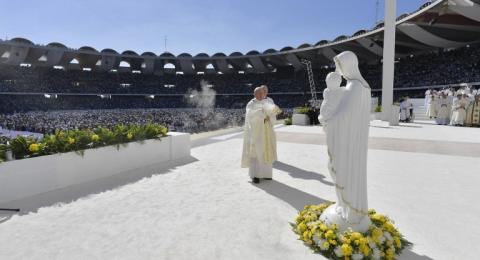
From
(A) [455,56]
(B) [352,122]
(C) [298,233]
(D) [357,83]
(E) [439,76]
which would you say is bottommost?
(C) [298,233]

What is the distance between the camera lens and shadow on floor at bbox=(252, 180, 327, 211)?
15.6 ft

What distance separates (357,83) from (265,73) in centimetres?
6244

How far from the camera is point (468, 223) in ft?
12.6

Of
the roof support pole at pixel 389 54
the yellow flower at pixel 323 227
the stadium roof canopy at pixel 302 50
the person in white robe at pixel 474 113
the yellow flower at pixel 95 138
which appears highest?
the stadium roof canopy at pixel 302 50

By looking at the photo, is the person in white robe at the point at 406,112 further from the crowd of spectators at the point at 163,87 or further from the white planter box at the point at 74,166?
the white planter box at the point at 74,166

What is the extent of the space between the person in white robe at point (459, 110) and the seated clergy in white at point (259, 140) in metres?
15.7

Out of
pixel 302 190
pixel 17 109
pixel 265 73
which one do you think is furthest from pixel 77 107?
pixel 302 190

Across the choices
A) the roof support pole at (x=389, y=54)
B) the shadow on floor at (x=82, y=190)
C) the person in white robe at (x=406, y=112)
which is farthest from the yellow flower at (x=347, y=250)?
the person in white robe at (x=406, y=112)

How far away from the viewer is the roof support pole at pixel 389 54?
18.5 m

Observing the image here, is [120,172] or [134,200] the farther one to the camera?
[120,172]

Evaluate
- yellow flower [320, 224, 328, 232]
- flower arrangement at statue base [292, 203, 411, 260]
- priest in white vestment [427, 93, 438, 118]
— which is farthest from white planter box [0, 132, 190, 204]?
priest in white vestment [427, 93, 438, 118]

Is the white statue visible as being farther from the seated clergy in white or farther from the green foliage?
the green foliage

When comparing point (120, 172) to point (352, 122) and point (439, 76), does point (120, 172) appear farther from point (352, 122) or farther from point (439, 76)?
point (439, 76)

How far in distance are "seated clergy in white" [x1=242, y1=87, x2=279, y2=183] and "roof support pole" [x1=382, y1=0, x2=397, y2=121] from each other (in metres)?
15.2
